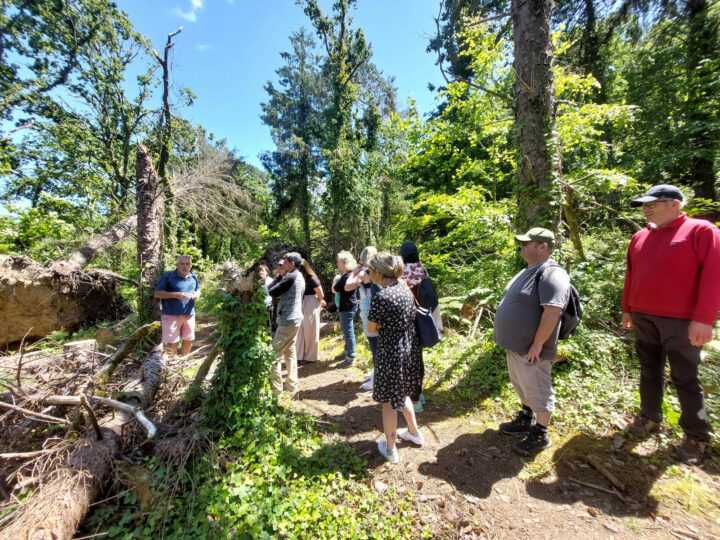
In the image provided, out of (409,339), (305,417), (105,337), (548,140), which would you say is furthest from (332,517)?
(105,337)

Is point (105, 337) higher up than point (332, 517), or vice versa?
point (105, 337)

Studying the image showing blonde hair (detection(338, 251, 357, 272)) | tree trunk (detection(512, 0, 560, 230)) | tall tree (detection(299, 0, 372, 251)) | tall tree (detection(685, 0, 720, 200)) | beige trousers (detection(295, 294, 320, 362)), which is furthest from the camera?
tall tree (detection(299, 0, 372, 251))

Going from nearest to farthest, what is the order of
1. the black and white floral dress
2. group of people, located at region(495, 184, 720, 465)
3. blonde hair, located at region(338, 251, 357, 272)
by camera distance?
group of people, located at region(495, 184, 720, 465) → the black and white floral dress → blonde hair, located at region(338, 251, 357, 272)

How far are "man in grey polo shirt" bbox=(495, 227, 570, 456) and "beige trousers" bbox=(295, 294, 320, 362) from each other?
3127 millimetres

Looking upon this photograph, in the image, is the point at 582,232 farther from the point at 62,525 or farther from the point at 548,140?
the point at 62,525

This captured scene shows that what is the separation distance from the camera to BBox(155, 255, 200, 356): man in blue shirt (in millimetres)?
4586

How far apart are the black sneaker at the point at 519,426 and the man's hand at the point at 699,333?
151 centimetres

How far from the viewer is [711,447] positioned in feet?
7.90

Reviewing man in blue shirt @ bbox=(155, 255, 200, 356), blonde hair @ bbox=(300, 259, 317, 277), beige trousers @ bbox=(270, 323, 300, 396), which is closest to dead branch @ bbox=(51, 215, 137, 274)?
man in blue shirt @ bbox=(155, 255, 200, 356)

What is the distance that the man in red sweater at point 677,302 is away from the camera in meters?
2.15

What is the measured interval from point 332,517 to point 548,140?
15.8 feet

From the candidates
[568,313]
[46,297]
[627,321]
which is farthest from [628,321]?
[46,297]

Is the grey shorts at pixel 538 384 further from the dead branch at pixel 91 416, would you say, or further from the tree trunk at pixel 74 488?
the dead branch at pixel 91 416

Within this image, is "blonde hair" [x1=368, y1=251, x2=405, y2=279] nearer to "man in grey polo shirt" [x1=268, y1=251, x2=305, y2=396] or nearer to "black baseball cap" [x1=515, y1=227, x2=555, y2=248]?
"black baseball cap" [x1=515, y1=227, x2=555, y2=248]
